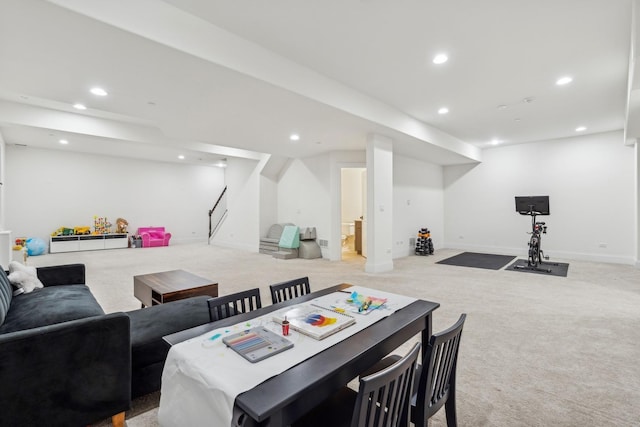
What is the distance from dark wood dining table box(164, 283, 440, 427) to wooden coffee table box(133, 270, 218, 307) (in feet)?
5.78

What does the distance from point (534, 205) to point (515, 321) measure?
4.30m

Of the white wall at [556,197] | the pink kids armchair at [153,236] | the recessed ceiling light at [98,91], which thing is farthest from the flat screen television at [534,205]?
the pink kids armchair at [153,236]

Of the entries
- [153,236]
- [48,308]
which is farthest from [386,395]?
[153,236]

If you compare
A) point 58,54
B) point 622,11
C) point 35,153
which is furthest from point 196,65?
point 35,153

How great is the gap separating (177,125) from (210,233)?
22.2ft

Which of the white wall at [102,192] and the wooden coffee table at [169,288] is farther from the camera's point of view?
the white wall at [102,192]

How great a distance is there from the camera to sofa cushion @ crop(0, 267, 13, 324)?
2179 mm

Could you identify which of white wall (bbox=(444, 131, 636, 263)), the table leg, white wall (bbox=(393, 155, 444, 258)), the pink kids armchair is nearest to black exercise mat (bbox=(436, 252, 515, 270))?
white wall (bbox=(444, 131, 636, 263))

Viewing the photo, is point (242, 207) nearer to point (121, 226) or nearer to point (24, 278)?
point (121, 226)

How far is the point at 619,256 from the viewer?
6938 mm

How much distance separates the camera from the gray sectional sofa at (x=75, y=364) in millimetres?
1493

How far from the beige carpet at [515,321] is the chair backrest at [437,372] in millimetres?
526

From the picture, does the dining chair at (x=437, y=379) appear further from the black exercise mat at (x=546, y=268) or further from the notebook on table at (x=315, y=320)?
the black exercise mat at (x=546, y=268)

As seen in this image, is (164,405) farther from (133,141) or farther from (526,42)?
(133,141)
